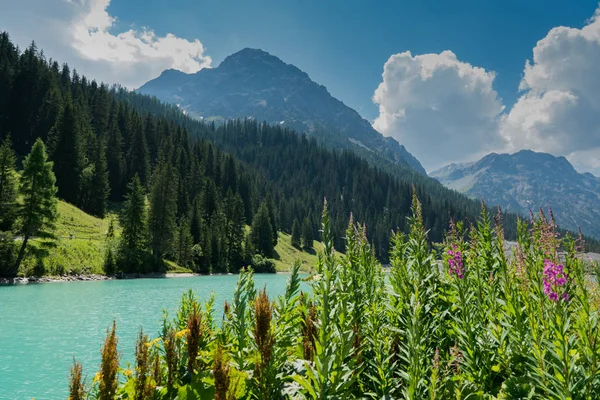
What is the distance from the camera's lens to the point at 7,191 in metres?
48.9

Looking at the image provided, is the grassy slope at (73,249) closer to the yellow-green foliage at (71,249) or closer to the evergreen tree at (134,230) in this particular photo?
the yellow-green foliage at (71,249)

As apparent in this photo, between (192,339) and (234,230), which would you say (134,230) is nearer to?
(234,230)

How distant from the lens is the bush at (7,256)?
137 ft

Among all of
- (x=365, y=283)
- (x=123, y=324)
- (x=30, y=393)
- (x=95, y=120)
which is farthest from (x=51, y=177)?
(x=95, y=120)

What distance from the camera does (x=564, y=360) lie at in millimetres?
2881

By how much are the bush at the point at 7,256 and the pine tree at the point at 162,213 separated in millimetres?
28091

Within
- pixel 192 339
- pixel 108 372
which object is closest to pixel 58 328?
pixel 192 339

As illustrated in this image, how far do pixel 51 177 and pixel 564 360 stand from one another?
56.2 meters

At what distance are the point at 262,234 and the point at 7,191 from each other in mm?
70743

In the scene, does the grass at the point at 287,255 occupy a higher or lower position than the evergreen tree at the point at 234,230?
lower

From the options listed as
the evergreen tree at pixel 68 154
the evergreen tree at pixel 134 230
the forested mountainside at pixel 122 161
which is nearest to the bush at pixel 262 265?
the forested mountainside at pixel 122 161

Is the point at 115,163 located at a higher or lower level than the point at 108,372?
higher

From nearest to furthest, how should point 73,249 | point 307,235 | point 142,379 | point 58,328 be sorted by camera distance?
point 142,379 < point 58,328 < point 73,249 < point 307,235

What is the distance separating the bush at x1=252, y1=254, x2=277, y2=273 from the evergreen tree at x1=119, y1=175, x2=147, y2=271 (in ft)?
116
